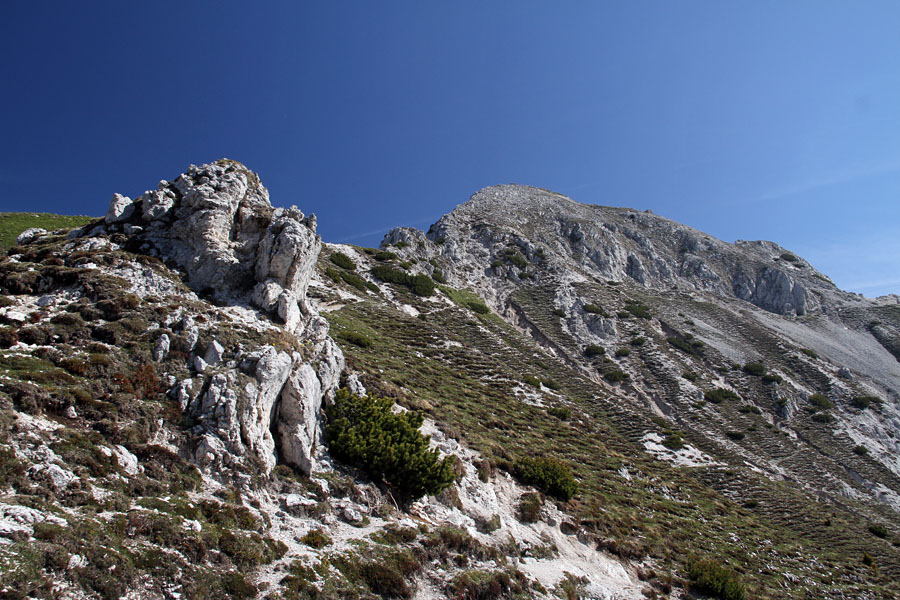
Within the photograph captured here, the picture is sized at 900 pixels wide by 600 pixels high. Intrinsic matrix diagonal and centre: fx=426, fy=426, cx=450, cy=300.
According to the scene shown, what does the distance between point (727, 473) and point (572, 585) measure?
26.1 metres

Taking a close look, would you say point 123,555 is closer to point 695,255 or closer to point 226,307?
point 226,307

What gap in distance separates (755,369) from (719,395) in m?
11.7

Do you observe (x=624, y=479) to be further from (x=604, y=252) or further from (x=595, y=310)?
(x=604, y=252)

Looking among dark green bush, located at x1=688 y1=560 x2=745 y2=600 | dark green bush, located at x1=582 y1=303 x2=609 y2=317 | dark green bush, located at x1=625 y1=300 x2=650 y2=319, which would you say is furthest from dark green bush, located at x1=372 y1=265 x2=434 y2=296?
dark green bush, located at x1=688 y1=560 x2=745 y2=600

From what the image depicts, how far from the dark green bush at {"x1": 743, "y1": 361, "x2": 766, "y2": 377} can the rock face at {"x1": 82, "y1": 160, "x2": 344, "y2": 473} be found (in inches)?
2317

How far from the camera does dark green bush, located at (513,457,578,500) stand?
2303cm

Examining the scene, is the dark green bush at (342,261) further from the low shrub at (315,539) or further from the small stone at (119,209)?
the low shrub at (315,539)

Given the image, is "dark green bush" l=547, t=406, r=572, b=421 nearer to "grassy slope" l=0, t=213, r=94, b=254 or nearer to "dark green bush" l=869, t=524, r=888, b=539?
"dark green bush" l=869, t=524, r=888, b=539

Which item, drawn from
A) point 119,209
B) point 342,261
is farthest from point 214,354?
point 342,261

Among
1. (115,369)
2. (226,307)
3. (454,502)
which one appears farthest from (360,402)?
(115,369)

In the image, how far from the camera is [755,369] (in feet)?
189

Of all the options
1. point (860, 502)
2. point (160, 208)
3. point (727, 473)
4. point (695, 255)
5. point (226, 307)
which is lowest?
point (860, 502)

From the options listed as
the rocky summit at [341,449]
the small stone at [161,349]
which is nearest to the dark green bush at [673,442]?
the rocky summit at [341,449]

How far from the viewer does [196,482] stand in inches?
491
